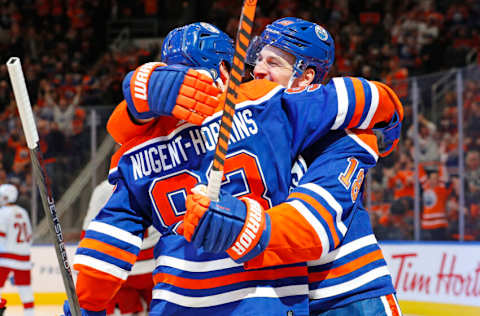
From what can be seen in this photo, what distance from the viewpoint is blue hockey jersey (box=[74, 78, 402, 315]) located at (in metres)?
1.51

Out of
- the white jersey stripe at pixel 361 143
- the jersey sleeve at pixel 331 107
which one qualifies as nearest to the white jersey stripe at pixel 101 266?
the jersey sleeve at pixel 331 107

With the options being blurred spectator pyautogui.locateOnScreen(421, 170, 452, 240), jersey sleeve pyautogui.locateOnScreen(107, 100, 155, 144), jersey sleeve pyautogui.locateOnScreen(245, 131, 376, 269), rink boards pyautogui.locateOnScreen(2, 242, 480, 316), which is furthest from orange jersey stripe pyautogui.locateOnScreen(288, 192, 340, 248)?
blurred spectator pyautogui.locateOnScreen(421, 170, 452, 240)

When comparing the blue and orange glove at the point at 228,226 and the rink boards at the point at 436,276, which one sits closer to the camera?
the blue and orange glove at the point at 228,226

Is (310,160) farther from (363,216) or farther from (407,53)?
(407,53)

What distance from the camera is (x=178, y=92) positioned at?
139 centimetres

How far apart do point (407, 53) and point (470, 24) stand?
0.90 m

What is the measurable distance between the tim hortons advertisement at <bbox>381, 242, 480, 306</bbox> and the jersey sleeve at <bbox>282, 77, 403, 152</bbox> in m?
4.24

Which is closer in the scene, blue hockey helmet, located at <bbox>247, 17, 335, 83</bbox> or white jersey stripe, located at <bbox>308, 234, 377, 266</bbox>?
white jersey stripe, located at <bbox>308, 234, 377, 266</bbox>

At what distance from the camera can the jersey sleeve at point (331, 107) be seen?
1537mm

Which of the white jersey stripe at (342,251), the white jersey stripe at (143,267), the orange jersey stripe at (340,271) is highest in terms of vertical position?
the white jersey stripe at (342,251)

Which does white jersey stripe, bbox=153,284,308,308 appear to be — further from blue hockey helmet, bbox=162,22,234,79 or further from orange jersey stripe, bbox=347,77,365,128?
blue hockey helmet, bbox=162,22,234,79

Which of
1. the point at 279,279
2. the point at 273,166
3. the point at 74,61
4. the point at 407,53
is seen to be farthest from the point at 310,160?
the point at 74,61

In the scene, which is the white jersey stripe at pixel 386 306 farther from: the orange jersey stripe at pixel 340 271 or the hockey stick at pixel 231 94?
the hockey stick at pixel 231 94

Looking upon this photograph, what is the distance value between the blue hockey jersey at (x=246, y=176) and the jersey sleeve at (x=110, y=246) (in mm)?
49
